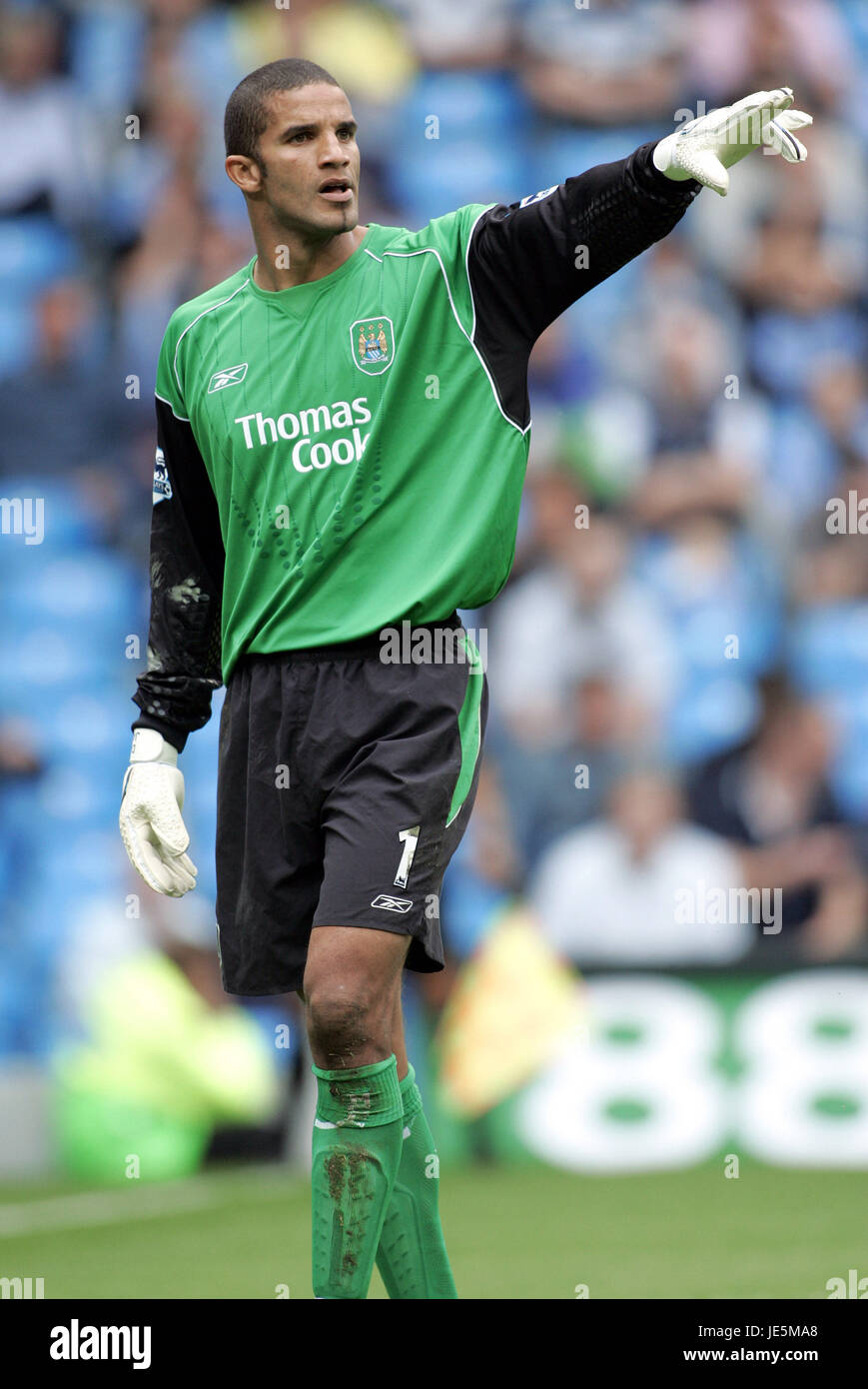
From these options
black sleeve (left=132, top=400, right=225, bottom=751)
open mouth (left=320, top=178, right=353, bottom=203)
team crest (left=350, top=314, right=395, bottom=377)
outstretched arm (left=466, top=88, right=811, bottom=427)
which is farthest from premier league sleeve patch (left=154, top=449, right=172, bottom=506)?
outstretched arm (left=466, top=88, right=811, bottom=427)

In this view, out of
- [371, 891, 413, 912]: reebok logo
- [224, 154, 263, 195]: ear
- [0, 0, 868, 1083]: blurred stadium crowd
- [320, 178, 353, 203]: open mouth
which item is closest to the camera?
[371, 891, 413, 912]: reebok logo

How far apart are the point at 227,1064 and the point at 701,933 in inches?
79.9

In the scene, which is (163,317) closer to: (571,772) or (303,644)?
(571,772)

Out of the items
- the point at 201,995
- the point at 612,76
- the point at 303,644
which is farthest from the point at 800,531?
the point at 303,644

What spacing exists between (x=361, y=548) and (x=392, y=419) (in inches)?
10.6

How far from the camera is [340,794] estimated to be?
12.2 feet

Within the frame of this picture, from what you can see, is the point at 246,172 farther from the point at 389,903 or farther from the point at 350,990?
the point at 350,990

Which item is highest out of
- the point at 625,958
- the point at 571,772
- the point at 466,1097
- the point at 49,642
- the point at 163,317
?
the point at 163,317

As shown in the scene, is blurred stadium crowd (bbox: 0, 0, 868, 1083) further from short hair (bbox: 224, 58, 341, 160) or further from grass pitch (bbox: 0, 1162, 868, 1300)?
short hair (bbox: 224, 58, 341, 160)

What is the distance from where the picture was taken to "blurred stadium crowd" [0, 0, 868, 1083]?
827cm

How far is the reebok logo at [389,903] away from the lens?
3596 mm

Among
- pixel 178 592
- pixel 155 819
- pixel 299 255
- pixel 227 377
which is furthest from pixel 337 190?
pixel 155 819

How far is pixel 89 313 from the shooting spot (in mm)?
9445

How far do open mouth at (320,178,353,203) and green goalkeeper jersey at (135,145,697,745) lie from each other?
155 millimetres
